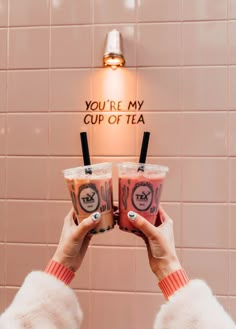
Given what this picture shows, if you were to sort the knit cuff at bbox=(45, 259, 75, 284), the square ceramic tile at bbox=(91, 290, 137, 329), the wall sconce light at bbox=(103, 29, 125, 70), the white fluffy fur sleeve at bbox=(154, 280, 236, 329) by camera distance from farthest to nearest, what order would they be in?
the square ceramic tile at bbox=(91, 290, 137, 329) < the wall sconce light at bbox=(103, 29, 125, 70) < the knit cuff at bbox=(45, 259, 75, 284) < the white fluffy fur sleeve at bbox=(154, 280, 236, 329)

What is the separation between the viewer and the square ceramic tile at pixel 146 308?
1.08 metres

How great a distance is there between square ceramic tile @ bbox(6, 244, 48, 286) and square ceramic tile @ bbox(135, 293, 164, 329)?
33 centimetres

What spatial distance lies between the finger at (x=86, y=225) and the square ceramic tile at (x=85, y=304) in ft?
1.53

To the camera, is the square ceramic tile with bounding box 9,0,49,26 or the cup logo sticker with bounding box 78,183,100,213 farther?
the square ceramic tile with bounding box 9,0,49,26

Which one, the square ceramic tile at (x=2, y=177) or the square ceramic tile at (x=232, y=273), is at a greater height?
the square ceramic tile at (x=2, y=177)

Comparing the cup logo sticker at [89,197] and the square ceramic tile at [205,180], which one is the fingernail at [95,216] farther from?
the square ceramic tile at [205,180]

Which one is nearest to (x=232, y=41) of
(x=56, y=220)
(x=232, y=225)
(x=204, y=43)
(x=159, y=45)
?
(x=204, y=43)

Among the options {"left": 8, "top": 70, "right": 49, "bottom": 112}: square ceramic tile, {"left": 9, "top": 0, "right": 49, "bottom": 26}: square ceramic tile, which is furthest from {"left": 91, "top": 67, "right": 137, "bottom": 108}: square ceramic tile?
{"left": 9, "top": 0, "right": 49, "bottom": 26}: square ceramic tile

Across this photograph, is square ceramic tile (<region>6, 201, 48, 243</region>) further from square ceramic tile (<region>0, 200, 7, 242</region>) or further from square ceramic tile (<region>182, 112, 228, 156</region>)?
square ceramic tile (<region>182, 112, 228, 156</region>)

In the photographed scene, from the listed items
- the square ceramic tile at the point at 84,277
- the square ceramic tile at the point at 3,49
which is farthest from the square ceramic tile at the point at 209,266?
the square ceramic tile at the point at 3,49

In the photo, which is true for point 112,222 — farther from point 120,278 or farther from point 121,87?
point 121,87

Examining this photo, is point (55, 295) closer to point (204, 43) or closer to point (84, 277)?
point (84, 277)

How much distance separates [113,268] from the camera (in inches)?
43.2

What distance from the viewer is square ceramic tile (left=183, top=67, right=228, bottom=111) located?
108 centimetres
